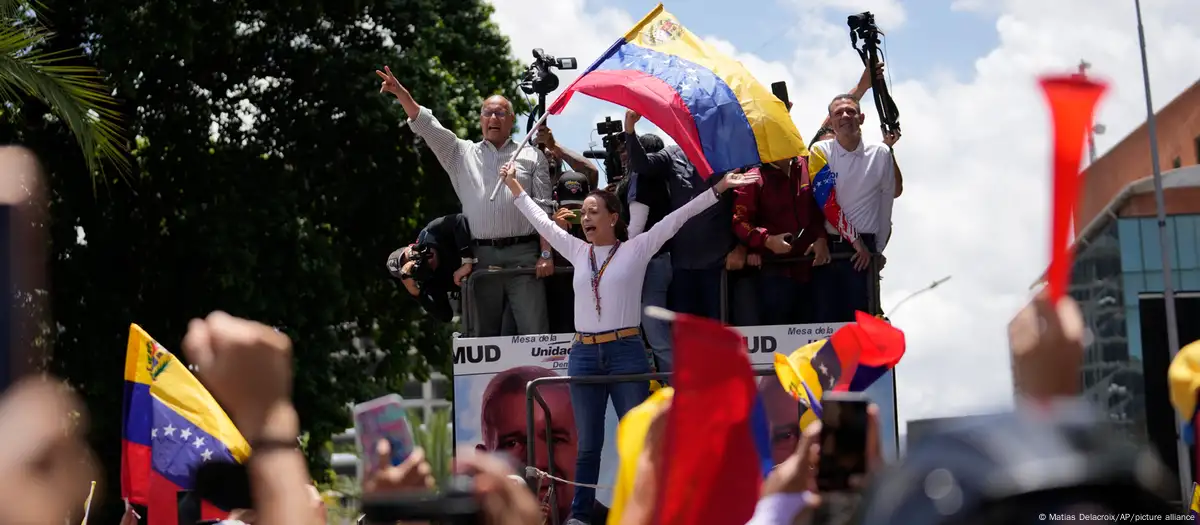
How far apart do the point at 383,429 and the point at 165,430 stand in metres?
2.55

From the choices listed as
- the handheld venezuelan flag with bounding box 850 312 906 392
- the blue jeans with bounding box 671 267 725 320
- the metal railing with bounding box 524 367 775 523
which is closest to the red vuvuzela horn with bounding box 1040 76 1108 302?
the handheld venezuelan flag with bounding box 850 312 906 392

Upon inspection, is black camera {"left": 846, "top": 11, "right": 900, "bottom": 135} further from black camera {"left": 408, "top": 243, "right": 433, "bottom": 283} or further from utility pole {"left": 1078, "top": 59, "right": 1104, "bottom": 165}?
utility pole {"left": 1078, "top": 59, "right": 1104, "bottom": 165}

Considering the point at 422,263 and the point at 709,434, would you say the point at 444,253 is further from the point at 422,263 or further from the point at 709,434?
the point at 709,434

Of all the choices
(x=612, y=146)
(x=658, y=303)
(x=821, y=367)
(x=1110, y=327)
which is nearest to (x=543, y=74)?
(x=612, y=146)

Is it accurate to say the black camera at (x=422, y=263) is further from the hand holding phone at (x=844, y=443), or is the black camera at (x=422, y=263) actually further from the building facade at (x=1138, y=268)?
the hand holding phone at (x=844, y=443)

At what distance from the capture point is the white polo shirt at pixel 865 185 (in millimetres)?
7625

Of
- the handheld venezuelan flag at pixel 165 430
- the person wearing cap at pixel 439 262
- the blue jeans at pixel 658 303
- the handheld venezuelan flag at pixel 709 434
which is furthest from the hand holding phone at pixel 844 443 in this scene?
the person wearing cap at pixel 439 262

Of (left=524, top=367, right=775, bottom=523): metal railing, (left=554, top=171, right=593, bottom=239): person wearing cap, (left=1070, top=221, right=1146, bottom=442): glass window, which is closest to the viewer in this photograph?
(left=1070, top=221, right=1146, bottom=442): glass window

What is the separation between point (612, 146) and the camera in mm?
8570

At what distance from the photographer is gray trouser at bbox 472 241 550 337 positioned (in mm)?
8141

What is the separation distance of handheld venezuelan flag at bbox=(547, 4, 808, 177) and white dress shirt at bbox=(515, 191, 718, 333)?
504 millimetres

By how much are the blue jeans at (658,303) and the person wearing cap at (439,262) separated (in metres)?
1.25

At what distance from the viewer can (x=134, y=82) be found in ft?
46.8

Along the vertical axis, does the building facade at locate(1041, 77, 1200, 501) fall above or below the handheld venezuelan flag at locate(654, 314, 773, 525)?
above
